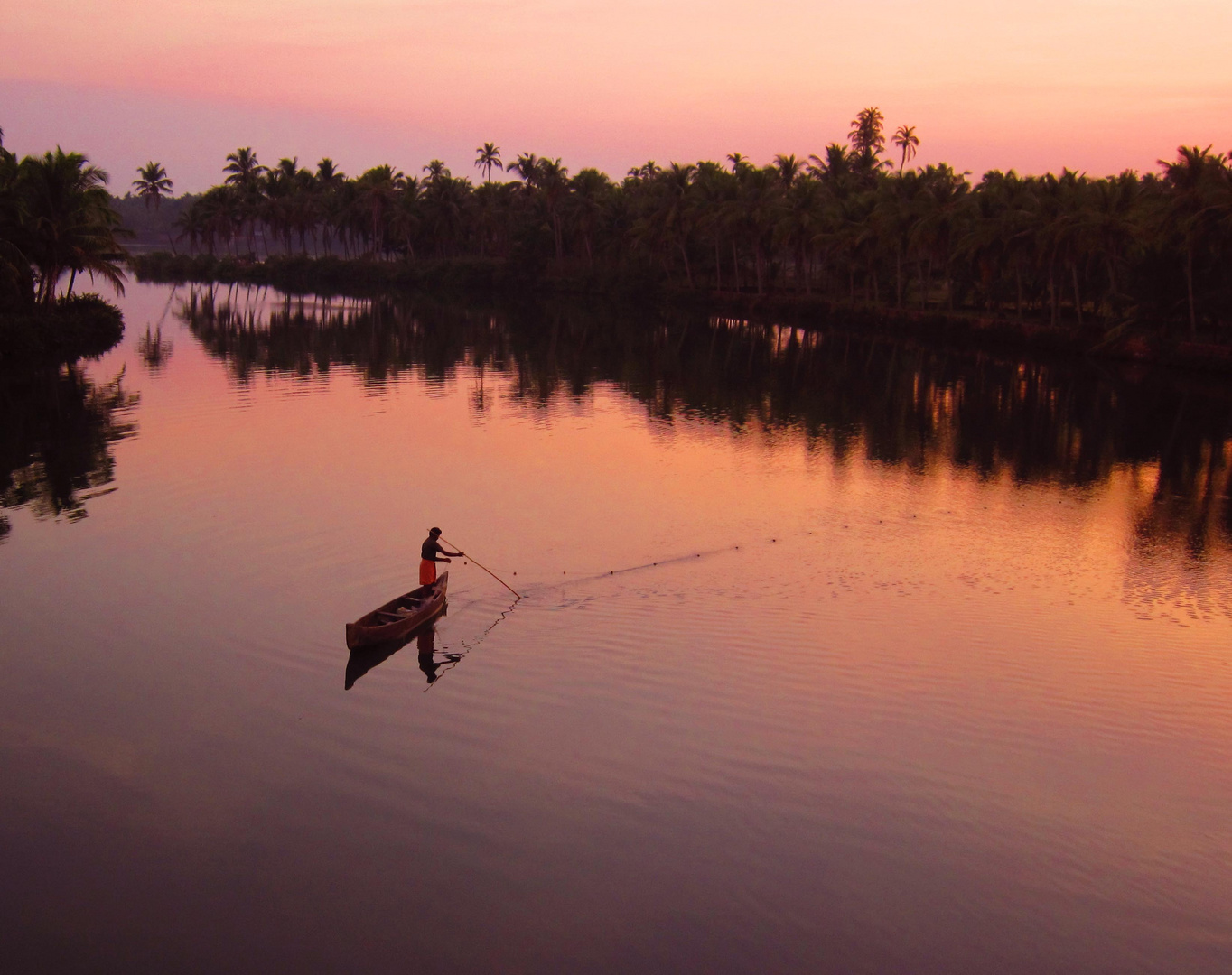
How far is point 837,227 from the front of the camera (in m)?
84.4

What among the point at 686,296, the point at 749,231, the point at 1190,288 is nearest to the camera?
the point at 1190,288

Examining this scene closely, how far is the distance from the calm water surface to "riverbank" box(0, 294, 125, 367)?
19178mm

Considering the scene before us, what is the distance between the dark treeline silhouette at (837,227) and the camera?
5772cm

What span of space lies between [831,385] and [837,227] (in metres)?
37.0

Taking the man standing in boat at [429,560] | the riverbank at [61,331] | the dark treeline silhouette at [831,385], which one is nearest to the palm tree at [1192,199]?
the dark treeline silhouette at [831,385]

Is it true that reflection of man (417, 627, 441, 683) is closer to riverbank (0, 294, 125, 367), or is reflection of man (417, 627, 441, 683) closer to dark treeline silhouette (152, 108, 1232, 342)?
riverbank (0, 294, 125, 367)

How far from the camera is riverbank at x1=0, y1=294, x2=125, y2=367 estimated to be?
50656mm

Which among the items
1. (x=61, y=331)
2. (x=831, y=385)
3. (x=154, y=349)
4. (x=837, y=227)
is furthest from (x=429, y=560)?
(x=837, y=227)

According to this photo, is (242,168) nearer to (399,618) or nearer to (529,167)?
(529,167)

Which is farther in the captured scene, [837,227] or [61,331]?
[837,227]

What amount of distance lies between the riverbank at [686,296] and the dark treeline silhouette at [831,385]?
103 inches

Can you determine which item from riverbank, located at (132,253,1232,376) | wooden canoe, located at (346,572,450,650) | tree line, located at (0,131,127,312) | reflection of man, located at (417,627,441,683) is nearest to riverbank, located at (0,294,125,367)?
tree line, located at (0,131,127,312)

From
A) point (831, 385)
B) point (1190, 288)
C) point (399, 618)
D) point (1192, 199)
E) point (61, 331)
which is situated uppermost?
point (1192, 199)

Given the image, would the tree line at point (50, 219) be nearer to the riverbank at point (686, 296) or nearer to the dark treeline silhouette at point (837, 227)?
the riverbank at point (686, 296)
